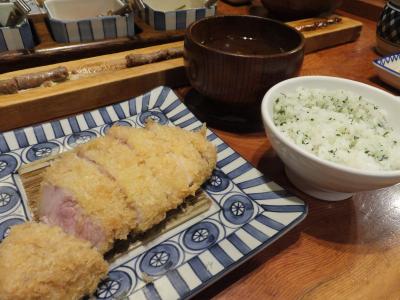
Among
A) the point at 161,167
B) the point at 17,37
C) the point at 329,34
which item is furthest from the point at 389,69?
the point at 17,37

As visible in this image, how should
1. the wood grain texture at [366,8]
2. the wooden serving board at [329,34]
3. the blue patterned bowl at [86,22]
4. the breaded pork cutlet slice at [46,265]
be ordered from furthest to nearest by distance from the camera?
the wood grain texture at [366,8], the wooden serving board at [329,34], the blue patterned bowl at [86,22], the breaded pork cutlet slice at [46,265]

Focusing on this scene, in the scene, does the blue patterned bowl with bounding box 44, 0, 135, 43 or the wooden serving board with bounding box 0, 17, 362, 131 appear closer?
the wooden serving board with bounding box 0, 17, 362, 131

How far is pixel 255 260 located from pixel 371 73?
1784 mm

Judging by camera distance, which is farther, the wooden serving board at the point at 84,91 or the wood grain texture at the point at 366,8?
the wood grain texture at the point at 366,8

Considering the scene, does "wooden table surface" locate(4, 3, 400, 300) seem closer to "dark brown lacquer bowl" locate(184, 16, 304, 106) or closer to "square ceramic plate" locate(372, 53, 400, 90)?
"dark brown lacquer bowl" locate(184, 16, 304, 106)

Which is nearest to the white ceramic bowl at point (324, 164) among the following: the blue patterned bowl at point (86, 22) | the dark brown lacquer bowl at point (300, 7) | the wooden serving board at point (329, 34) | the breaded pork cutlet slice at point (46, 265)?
the breaded pork cutlet slice at point (46, 265)

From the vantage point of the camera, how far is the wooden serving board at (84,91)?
158cm

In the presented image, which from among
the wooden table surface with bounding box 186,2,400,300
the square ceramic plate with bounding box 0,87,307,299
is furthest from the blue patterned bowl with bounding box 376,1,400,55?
the square ceramic plate with bounding box 0,87,307,299

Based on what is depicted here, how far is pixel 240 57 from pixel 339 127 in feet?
1.66

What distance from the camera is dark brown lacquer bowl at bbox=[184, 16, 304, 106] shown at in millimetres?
1486

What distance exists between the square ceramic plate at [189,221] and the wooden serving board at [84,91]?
0.41 feet

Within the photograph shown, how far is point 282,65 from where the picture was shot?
151 cm

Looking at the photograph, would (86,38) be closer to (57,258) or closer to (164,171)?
(164,171)

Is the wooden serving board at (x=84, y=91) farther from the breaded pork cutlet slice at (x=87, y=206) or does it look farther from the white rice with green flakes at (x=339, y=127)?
the white rice with green flakes at (x=339, y=127)
